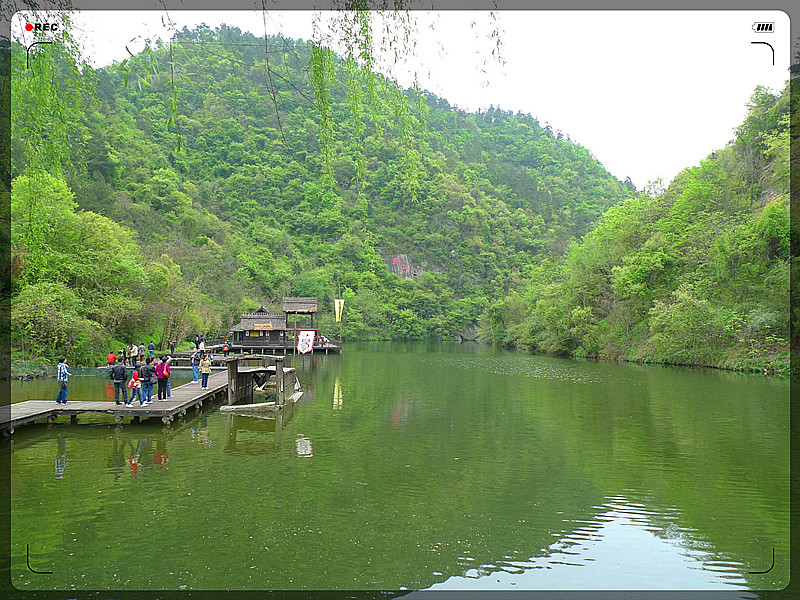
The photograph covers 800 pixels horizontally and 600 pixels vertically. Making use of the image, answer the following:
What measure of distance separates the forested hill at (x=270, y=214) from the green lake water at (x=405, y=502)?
3635 mm

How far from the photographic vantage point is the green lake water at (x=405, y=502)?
626 centimetres

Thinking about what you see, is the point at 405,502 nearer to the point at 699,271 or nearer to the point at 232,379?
the point at 232,379

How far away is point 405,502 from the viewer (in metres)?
8.63

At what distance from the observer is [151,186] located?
6538 centimetres

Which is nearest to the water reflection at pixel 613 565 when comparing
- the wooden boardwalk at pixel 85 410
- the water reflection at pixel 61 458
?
the water reflection at pixel 61 458

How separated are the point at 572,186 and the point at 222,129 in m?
74.3

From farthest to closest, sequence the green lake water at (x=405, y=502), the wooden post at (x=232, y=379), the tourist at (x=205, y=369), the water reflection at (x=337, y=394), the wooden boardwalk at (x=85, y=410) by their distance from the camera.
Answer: the tourist at (x=205, y=369)
the water reflection at (x=337, y=394)
the wooden post at (x=232, y=379)
the wooden boardwalk at (x=85, y=410)
the green lake water at (x=405, y=502)

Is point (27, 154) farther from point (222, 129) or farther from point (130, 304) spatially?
point (222, 129)

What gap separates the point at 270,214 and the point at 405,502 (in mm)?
87824

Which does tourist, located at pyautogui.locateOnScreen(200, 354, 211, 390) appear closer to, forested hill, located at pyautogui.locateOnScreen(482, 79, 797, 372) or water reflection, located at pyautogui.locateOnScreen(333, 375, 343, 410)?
water reflection, located at pyautogui.locateOnScreen(333, 375, 343, 410)

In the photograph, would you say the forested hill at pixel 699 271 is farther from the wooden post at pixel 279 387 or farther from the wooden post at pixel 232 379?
Answer: the wooden post at pixel 232 379

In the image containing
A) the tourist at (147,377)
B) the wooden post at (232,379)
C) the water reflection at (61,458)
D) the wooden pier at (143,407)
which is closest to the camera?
the water reflection at (61,458)

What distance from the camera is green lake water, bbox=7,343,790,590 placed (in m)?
6.26

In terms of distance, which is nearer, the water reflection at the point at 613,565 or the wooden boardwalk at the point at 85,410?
the water reflection at the point at 613,565
